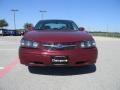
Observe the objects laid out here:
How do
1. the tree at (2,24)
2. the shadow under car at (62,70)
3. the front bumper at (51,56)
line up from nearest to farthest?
the front bumper at (51,56) < the shadow under car at (62,70) < the tree at (2,24)

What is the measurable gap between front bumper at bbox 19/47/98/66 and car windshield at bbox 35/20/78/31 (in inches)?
66.5

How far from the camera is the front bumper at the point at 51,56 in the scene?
6.92 m

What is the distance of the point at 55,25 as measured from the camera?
29.5 ft

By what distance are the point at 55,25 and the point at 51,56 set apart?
2.25 metres

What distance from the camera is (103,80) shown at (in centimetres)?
667

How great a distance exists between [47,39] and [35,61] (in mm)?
584

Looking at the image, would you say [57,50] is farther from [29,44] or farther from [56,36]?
[29,44]

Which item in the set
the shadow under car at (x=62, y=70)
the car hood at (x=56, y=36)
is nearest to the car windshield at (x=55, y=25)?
the car hood at (x=56, y=36)

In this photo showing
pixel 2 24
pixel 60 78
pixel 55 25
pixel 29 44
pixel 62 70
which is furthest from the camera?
pixel 2 24

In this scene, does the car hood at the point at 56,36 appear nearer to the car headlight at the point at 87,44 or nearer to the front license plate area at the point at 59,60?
the car headlight at the point at 87,44

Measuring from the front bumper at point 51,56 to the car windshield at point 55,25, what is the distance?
1.69 m

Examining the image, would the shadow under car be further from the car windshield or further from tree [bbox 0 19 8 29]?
tree [bbox 0 19 8 29]

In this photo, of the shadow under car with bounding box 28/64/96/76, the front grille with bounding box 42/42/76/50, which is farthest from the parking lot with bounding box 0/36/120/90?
the front grille with bounding box 42/42/76/50

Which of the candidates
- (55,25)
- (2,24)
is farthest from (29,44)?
(2,24)
